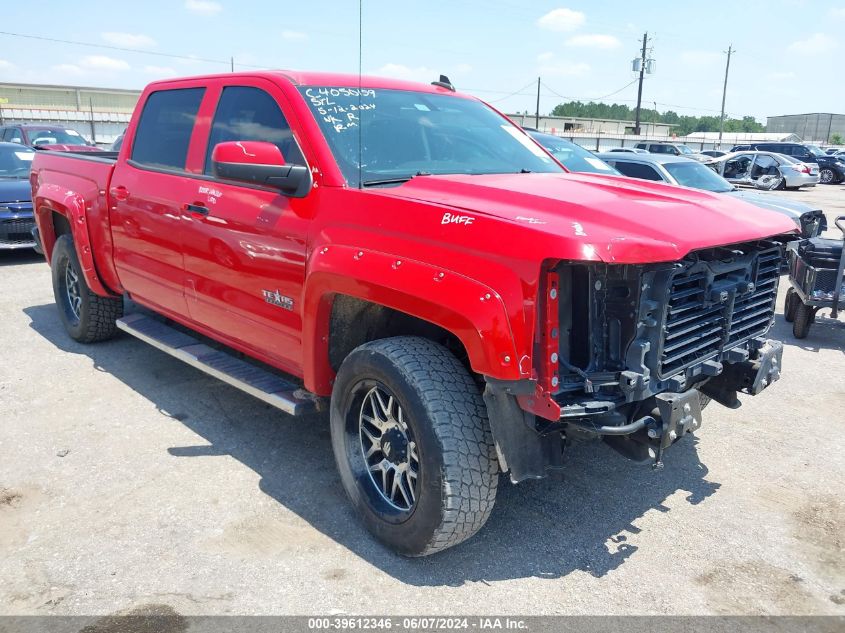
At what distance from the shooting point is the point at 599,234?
2.54m

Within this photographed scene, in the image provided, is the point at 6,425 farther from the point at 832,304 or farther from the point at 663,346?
the point at 832,304

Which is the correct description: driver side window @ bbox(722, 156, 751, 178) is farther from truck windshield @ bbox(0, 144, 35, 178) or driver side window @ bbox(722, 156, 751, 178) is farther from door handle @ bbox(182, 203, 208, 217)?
door handle @ bbox(182, 203, 208, 217)

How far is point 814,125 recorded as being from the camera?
78938mm

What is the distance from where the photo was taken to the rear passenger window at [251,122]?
3.61m

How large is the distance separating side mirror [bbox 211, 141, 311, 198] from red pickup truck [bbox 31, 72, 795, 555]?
1 centimetres

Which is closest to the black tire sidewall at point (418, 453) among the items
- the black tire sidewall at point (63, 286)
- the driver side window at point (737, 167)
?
A: the black tire sidewall at point (63, 286)

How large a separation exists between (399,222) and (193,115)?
2.17 metres

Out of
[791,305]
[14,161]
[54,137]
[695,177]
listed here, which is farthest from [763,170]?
[14,161]

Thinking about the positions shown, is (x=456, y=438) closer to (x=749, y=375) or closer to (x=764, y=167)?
(x=749, y=375)

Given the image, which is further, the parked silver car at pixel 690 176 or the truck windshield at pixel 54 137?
the truck windshield at pixel 54 137

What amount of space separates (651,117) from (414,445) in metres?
113

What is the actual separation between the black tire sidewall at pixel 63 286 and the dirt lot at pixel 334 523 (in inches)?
37.7

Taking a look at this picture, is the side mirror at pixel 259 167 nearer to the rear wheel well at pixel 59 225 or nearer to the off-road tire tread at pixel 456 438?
the off-road tire tread at pixel 456 438

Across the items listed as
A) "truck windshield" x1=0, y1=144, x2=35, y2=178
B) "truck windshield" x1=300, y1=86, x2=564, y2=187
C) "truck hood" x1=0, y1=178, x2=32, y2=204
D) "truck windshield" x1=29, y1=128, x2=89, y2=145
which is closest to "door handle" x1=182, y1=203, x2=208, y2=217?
"truck windshield" x1=300, y1=86, x2=564, y2=187
